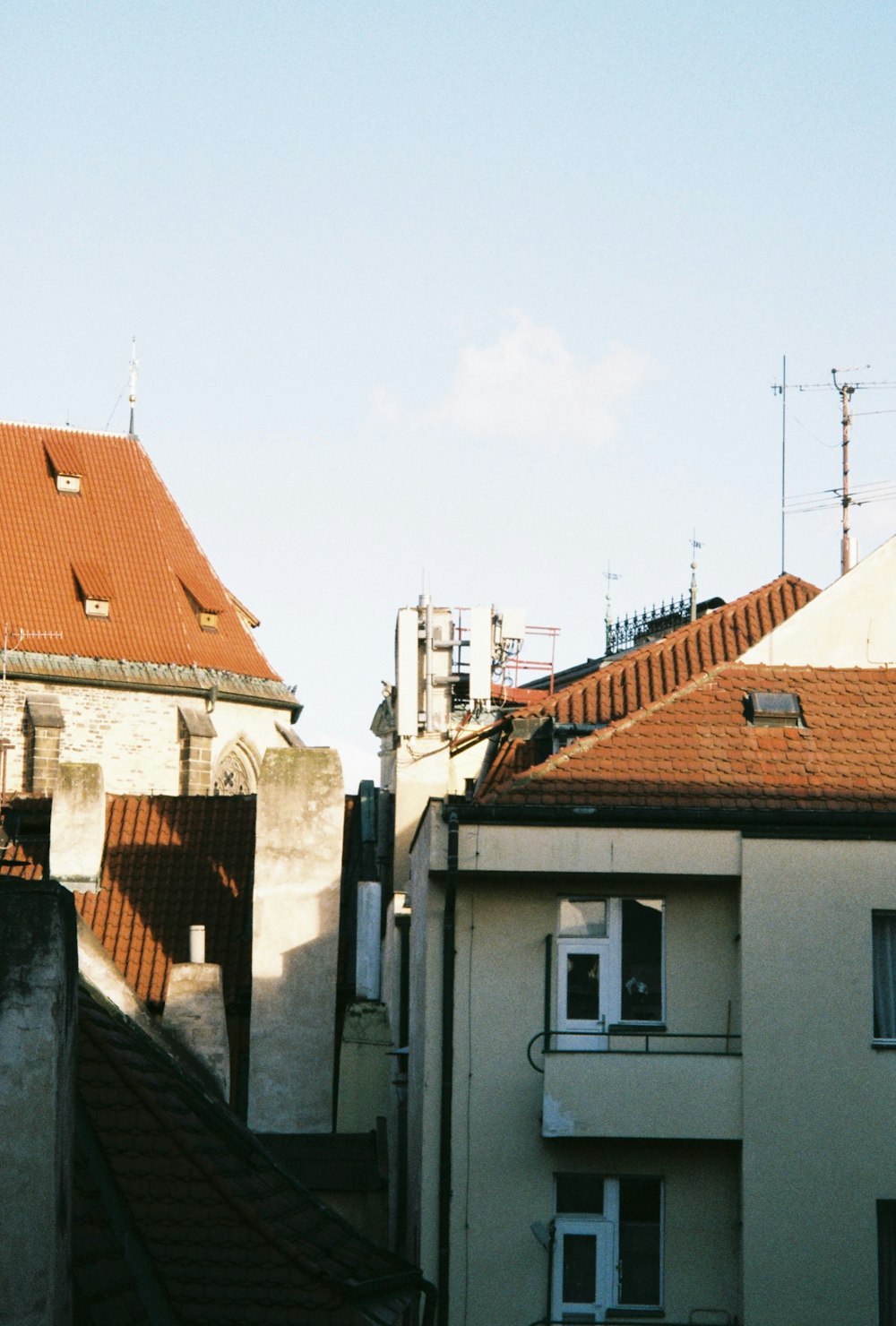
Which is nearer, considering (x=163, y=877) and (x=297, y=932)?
(x=297, y=932)

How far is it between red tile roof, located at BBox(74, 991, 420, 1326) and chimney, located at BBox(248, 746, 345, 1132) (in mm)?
10088

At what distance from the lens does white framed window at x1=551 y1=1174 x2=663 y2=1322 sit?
1431 cm

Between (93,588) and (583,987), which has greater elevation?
(93,588)

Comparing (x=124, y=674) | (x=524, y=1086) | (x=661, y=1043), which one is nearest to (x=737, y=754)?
(x=661, y=1043)

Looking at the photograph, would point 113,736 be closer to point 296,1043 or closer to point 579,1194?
point 296,1043

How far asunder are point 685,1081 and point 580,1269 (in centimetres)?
151

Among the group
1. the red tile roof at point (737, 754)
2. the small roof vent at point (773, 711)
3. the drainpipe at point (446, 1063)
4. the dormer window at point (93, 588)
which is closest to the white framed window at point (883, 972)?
the red tile roof at point (737, 754)

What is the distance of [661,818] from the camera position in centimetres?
1491

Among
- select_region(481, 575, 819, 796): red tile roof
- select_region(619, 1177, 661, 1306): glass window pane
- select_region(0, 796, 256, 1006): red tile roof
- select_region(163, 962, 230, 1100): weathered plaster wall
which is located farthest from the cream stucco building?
select_region(0, 796, 256, 1006): red tile roof

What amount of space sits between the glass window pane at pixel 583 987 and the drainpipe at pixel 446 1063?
863mm

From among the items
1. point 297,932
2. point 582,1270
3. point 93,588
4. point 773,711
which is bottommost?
point 582,1270

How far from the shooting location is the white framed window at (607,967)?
14945 millimetres

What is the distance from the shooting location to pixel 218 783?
42.3 m

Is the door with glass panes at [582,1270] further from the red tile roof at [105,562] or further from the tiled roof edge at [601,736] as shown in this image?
the red tile roof at [105,562]
